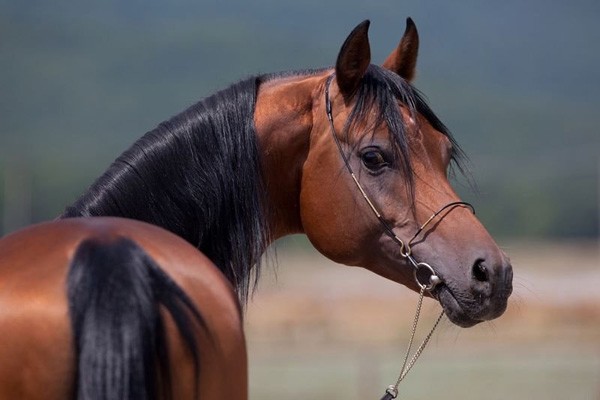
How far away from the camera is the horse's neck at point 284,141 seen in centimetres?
453

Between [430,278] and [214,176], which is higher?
[214,176]

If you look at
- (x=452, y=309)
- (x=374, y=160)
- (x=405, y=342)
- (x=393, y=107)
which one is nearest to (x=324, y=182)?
(x=374, y=160)

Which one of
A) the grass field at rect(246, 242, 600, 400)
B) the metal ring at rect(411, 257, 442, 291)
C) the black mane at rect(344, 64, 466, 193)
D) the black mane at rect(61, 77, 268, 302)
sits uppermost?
the black mane at rect(344, 64, 466, 193)

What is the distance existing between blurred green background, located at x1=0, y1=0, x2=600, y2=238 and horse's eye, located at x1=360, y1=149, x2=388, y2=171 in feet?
183

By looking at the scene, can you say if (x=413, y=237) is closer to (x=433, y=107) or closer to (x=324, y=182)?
(x=324, y=182)

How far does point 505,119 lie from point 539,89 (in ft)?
135

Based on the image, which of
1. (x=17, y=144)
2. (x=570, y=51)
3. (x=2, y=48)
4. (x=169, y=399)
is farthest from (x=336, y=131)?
(x=570, y=51)

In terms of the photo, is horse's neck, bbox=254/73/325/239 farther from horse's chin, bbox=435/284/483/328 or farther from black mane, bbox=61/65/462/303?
horse's chin, bbox=435/284/483/328

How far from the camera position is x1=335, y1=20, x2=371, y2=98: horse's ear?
4.43m

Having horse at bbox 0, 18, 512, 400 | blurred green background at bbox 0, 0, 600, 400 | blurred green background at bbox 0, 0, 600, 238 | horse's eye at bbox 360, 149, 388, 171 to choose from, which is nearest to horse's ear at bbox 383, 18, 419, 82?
horse at bbox 0, 18, 512, 400

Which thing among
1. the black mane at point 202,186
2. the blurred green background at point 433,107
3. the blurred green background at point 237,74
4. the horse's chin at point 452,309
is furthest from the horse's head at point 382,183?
the blurred green background at point 237,74

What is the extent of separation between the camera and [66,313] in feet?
9.49

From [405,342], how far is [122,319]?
20360 millimetres

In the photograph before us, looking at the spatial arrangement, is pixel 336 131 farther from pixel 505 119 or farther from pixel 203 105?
pixel 505 119
